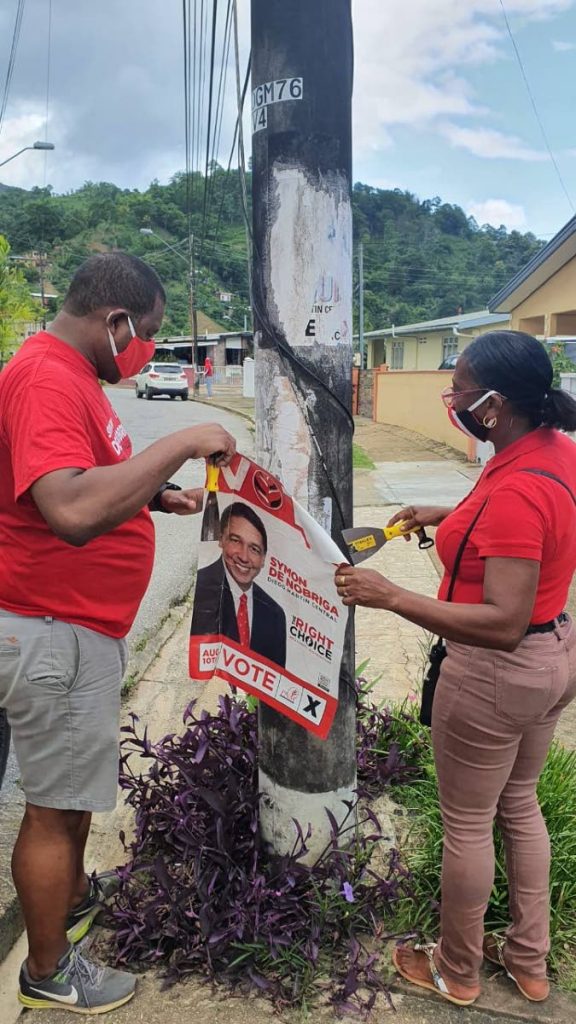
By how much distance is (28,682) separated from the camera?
203 centimetres

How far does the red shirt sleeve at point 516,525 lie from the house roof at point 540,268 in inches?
515

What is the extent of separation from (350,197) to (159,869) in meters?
2.13

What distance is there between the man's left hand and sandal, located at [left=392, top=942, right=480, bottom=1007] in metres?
1.53

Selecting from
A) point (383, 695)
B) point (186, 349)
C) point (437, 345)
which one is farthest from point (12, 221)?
point (383, 695)

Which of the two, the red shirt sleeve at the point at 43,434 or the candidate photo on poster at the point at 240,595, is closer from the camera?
the red shirt sleeve at the point at 43,434

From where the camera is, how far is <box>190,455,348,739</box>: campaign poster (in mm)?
2221

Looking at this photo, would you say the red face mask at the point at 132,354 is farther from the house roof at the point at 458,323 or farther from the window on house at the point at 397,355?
the window on house at the point at 397,355

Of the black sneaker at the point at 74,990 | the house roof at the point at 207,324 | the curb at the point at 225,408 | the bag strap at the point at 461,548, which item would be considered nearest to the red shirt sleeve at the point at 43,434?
the bag strap at the point at 461,548

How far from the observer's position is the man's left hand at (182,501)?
272 centimetres

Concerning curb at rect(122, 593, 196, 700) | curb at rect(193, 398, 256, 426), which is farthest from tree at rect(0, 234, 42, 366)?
curb at rect(122, 593, 196, 700)

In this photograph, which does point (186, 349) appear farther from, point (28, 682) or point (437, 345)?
point (28, 682)

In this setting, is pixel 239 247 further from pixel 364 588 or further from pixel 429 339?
pixel 364 588

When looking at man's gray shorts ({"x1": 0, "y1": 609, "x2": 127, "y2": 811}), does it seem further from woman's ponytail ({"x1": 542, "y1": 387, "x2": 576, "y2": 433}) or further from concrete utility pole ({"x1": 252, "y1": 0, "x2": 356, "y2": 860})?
woman's ponytail ({"x1": 542, "y1": 387, "x2": 576, "y2": 433})

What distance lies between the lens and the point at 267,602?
2297mm
